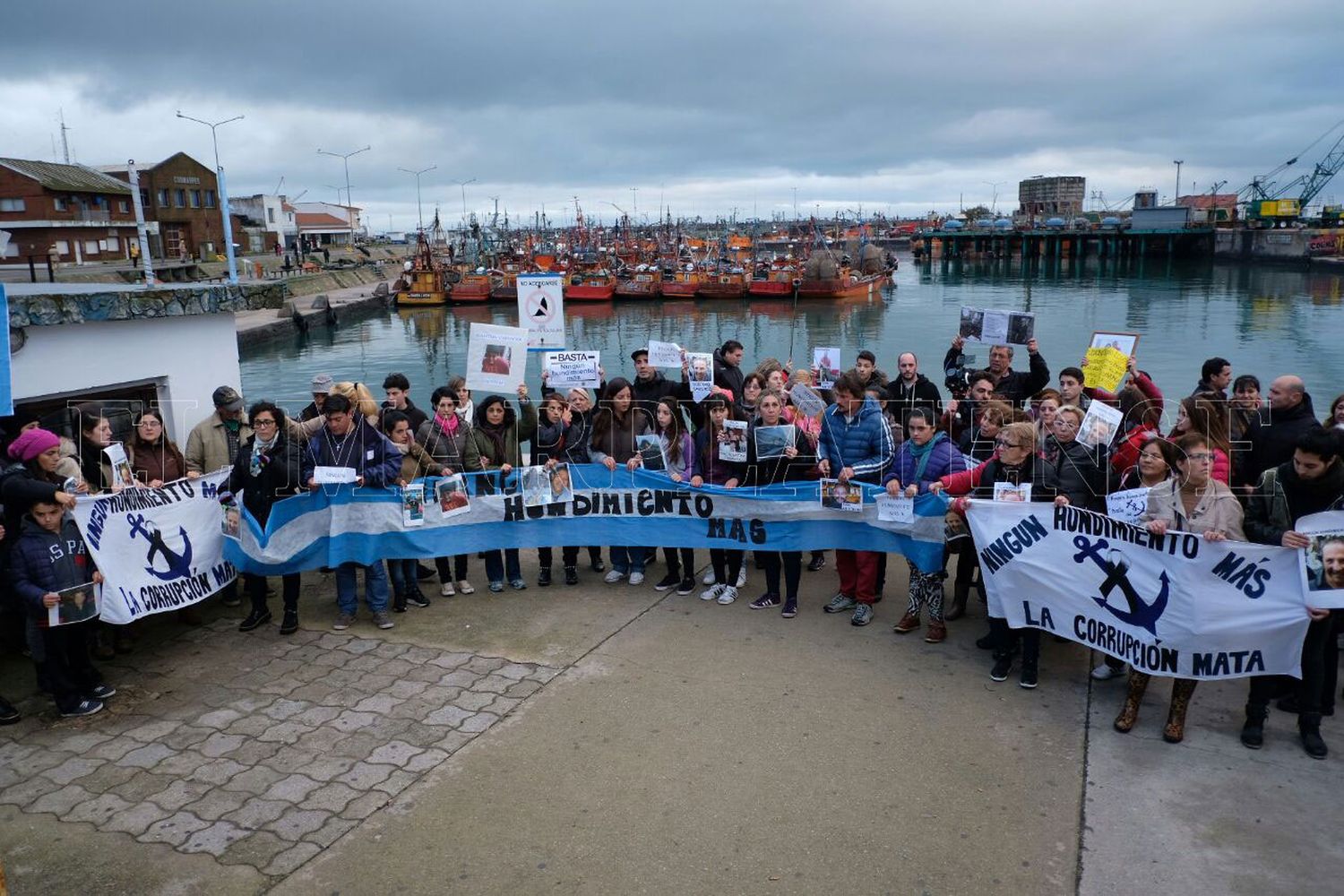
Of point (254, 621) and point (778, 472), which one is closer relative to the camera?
point (254, 621)

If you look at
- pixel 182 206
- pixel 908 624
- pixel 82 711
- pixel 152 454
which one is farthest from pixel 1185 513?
pixel 182 206

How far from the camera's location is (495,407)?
24.6 feet

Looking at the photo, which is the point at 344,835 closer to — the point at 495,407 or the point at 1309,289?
the point at 495,407

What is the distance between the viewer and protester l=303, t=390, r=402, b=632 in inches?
274

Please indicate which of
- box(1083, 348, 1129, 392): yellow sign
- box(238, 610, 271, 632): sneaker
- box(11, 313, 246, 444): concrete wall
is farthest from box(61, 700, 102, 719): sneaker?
box(1083, 348, 1129, 392): yellow sign

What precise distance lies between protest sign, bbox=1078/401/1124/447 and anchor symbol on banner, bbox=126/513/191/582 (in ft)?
21.2

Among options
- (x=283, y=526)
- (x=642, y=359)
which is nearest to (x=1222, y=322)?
(x=642, y=359)

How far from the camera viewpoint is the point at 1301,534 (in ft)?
16.1

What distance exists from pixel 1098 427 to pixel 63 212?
68.2 metres

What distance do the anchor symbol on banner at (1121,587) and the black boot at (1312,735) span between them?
0.84 m

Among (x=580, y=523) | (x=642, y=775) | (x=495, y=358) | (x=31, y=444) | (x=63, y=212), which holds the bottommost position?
(x=642, y=775)

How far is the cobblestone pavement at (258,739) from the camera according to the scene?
4551mm

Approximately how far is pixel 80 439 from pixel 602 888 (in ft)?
17.9

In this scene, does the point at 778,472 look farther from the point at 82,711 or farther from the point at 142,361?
the point at 142,361
